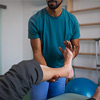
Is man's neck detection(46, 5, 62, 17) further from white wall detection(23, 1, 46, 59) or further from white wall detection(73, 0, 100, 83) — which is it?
white wall detection(23, 1, 46, 59)

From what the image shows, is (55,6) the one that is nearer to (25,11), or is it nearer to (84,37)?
(84,37)

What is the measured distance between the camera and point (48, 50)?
1.30m

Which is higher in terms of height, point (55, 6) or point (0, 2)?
point (0, 2)

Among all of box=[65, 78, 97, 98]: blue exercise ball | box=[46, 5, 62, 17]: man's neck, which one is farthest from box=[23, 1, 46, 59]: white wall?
box=[46, 5, 62, 17]: man's neck

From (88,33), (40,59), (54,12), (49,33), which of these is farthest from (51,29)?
(88,33)

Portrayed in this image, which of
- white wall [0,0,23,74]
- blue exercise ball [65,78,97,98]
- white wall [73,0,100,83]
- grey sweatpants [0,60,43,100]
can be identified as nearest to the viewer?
grey sweatpants [0,60,43,100]

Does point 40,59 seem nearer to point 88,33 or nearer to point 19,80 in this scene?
point 19,80

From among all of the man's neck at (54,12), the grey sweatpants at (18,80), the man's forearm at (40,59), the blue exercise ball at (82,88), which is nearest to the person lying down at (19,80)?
the grey sweatpants at (18,80)

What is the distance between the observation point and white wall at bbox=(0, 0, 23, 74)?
3.39m

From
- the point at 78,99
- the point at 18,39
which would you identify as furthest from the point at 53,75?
the point at 18,39

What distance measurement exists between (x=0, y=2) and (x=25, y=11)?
2.31ft

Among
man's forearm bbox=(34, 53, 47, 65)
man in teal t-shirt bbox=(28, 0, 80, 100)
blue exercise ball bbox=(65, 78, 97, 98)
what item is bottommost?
blue exercise ball bbox=(65, 78, 97, 98)

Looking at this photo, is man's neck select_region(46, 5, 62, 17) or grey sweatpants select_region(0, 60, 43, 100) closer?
grey sweatpants select_region(0, 60, 43, 100)

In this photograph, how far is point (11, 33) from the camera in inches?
140
